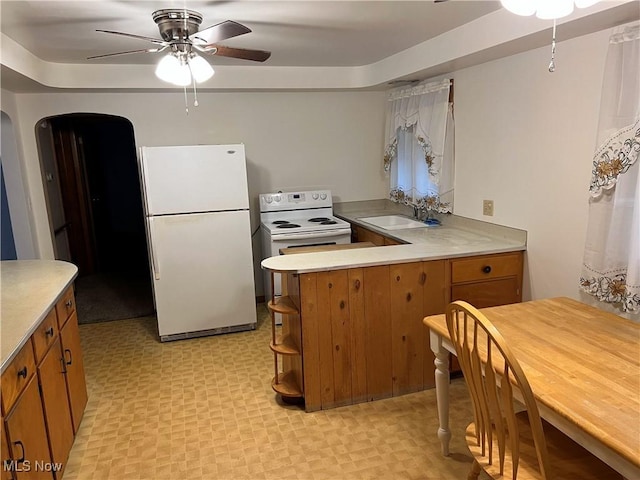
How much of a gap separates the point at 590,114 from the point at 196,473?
2.60 m

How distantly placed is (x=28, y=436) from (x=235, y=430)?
1.05m

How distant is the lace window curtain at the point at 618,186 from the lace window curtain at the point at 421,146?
1335 millimetres

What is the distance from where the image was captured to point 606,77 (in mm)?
2176

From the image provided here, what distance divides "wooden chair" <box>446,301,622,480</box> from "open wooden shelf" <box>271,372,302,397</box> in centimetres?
118

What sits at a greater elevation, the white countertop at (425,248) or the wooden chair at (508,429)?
the white countertop at (425,248)

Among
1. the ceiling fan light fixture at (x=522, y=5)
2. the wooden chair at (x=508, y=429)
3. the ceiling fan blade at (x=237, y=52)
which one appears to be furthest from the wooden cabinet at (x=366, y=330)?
the ceiling fan light fixture at (x=522, y=5)

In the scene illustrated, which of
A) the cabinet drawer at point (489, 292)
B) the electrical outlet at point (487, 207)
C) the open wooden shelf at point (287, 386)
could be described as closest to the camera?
the open wooden shelf at point (287, 386)

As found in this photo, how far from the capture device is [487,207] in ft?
10.4

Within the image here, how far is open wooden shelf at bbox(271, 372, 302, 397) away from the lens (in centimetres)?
265

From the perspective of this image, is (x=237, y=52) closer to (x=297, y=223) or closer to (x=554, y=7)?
(x=554, y=7)

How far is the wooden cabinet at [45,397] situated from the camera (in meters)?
1.57

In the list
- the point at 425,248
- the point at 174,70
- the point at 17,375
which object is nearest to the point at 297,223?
the point at 425,248

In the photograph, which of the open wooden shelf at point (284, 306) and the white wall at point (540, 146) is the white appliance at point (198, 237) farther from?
the white wall at point (540, 146)

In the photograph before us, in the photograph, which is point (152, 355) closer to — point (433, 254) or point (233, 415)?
point (233, 415)
